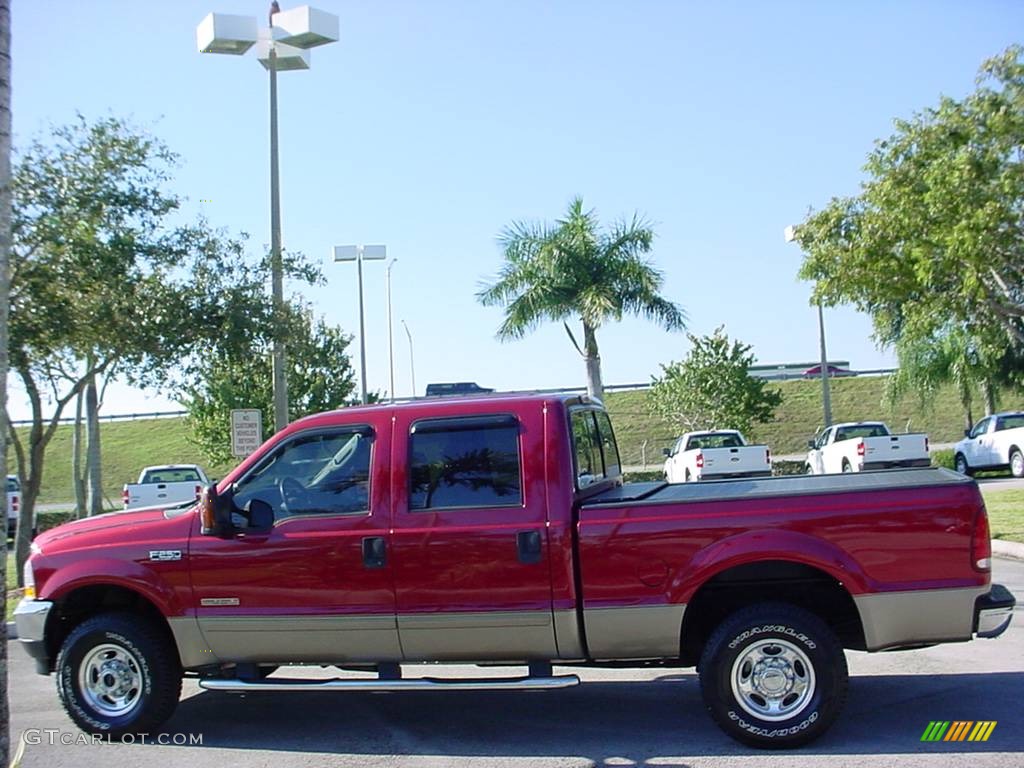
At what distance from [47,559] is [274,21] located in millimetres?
12081

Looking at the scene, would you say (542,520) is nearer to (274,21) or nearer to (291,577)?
(291,577)

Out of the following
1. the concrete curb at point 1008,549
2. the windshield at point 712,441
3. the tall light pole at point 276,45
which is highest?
the tall light pole at point 276,45

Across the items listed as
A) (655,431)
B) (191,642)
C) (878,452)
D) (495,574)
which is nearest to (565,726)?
(495,574)

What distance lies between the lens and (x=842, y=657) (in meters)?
6.20

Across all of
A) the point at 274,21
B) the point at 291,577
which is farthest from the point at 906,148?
the point at 291,577

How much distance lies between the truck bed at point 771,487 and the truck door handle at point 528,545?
14.3 inches

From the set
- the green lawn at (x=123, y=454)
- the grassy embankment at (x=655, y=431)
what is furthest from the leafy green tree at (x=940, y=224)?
the green lawn at (x=123, y=454)

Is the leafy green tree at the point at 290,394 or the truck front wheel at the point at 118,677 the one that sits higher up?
the leafy green tree at the point at 290,394

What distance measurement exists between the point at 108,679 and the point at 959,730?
511 cm

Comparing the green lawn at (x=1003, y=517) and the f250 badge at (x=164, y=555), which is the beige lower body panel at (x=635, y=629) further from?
the green lawn at (x=1003, y=517)

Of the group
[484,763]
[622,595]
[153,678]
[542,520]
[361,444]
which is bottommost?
[484,763]

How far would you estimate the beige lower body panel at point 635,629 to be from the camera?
6.34 m

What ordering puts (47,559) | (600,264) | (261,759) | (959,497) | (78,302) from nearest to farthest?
(959,497) → (261,759) → (47,559) → (78,302) → (600,264)

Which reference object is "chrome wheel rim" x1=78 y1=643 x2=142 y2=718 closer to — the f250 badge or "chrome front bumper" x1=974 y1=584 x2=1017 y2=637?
the f250 badge
